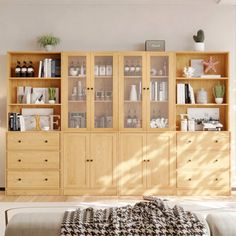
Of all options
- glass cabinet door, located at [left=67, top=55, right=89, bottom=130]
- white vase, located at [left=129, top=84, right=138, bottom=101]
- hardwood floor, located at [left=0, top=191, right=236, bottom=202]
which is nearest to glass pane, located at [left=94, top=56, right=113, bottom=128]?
glass cabinet door, located at [left=67, top=55, right=89, bottom=130]

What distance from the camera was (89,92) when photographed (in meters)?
6.13

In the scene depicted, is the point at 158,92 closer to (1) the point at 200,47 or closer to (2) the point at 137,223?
(1) the point at 200,47

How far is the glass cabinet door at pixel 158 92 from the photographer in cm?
613

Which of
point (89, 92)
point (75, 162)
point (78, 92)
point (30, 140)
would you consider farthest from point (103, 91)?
point (30, 140)

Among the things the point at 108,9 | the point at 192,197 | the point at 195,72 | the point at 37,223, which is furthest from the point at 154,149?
the point at 37,223

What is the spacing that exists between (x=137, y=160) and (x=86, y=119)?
0.84 meters

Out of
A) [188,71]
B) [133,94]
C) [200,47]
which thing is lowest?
[133,94]

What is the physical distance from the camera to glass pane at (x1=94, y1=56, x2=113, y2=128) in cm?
612

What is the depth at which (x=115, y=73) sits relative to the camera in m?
6.15

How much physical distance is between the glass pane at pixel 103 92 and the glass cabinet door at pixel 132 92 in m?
0.16

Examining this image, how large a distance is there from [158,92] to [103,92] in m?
0.71

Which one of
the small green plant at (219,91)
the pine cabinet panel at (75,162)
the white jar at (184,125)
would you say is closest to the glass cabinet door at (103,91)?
the pine cabinet panel at (75,162)

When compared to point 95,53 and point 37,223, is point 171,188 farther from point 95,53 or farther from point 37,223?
point 37,223

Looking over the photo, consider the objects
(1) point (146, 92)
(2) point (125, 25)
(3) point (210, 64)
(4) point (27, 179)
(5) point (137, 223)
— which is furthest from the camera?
(2) point (125, 25)
